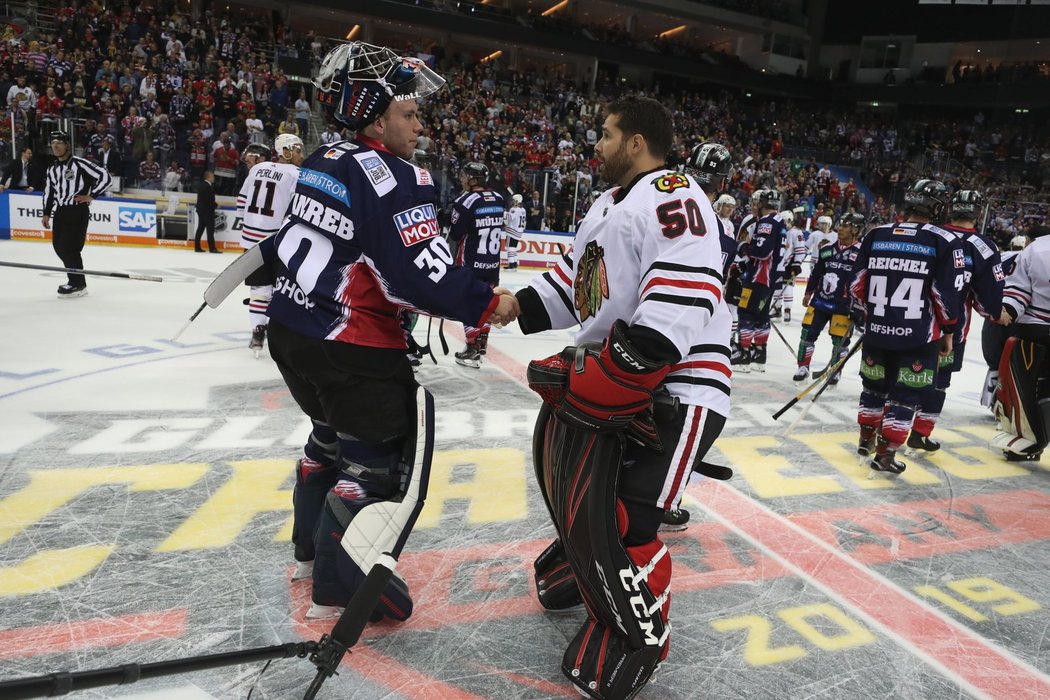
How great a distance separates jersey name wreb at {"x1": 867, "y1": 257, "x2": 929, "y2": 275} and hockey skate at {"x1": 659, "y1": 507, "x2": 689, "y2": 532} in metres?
2.30

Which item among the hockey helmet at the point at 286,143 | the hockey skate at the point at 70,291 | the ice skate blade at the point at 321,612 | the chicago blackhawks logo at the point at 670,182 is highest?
the hockey helmet at the point at 286,143

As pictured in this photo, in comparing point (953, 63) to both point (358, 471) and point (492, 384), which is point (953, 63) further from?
point (358, 471)

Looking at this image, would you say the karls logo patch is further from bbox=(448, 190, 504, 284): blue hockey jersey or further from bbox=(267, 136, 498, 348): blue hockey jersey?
bbox=(448, 190, 504, 284): blue hockey jersey

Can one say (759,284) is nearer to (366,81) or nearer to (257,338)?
(257,338)

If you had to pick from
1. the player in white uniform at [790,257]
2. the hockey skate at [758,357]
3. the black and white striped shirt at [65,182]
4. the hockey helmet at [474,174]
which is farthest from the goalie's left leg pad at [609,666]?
the black and white striped shirt at [65,182]

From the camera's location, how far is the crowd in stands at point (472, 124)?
14938 mm

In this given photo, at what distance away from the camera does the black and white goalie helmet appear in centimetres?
238

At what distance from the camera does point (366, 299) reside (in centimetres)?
237

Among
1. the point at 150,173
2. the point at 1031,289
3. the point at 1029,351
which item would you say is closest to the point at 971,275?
the point at 1031,289

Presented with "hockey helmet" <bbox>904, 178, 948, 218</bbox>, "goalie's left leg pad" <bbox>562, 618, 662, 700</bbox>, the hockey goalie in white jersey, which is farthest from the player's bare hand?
"goalie's left leg pad" <bbox>562, 618, 662, 700</bbox>

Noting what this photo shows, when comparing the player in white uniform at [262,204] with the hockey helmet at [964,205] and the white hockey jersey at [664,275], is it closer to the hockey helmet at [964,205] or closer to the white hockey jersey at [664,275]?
the white hockey jersey at [664,275]

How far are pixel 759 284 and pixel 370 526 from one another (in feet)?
21.5

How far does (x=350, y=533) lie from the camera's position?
2.36 metres

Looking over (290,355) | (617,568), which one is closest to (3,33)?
(290,355)
